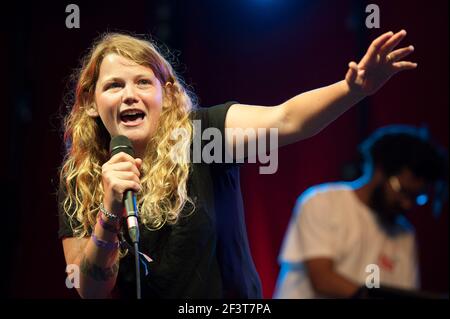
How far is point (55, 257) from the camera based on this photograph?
345 centimetres

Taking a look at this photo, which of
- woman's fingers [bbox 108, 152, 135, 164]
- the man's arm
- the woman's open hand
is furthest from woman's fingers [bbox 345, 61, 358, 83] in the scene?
the man's arm

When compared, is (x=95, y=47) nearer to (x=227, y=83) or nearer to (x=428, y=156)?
(x=227, y=83)

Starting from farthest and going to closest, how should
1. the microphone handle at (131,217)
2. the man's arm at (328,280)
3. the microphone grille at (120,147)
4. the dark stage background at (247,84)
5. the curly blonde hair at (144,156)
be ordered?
1. the dark stage background at (247,84)
2. the man's arm at (328,280)
3. the curly blonde hair at (144,156)
4. the microphone grille at (120,147)
5. the microphone handle at (131,217)

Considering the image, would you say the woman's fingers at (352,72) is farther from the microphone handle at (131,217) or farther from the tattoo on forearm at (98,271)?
the tattoo on forearm at (98,271)

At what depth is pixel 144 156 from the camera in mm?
1898

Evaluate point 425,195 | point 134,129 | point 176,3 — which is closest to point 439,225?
point 425,195

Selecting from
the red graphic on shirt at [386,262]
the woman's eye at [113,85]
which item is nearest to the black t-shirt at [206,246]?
the woman's eye at [113,85]

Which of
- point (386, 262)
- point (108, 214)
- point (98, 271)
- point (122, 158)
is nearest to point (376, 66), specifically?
point (122, 158)

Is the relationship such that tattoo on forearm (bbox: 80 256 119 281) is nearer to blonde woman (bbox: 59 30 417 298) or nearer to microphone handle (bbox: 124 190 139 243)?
blonde woman (bbox: 59 30 417 298)

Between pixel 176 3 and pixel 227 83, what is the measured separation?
0.48 metres

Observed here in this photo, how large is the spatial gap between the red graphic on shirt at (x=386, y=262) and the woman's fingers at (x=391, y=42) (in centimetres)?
150

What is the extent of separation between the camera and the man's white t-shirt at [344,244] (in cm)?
275

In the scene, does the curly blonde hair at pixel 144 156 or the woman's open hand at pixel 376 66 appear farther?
the curly blonde hair at pixel 144 156
